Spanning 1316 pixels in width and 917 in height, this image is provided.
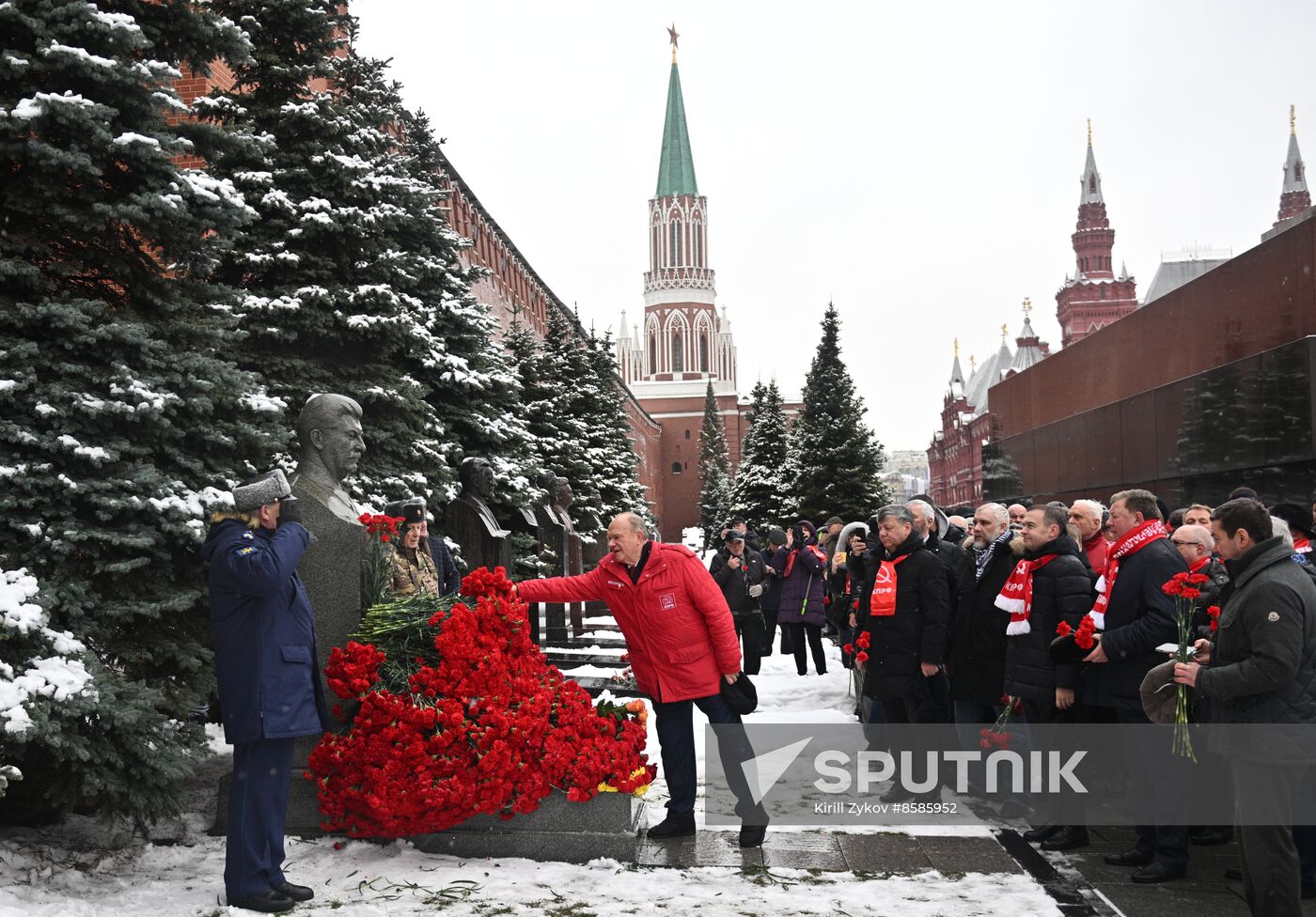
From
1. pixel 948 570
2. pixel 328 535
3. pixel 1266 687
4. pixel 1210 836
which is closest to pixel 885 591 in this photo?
pixel 948 570

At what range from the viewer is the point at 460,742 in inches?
219

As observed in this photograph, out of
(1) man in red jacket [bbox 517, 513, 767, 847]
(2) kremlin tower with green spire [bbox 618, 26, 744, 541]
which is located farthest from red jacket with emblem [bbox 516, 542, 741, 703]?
(2) kremlin tower with green spire [bbox 618, 26, 744, 541]

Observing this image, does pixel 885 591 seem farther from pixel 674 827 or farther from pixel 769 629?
pixel 769 629

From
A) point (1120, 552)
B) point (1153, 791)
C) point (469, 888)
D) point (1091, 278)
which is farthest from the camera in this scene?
point (1091, 278)

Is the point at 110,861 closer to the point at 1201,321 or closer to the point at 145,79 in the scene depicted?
the point at 145,79

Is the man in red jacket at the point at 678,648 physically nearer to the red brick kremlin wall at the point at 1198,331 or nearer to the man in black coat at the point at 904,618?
the man in black coat at the point at 904,618

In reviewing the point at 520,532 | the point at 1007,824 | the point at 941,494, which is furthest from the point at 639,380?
the point at 1007,824

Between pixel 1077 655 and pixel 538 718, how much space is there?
2.87 metres

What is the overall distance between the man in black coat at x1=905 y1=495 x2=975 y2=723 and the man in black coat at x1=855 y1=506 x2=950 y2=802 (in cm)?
15

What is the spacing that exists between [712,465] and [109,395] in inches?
3937

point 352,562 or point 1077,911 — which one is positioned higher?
point 352,562

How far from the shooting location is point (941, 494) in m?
122

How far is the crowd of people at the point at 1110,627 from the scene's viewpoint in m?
4.31

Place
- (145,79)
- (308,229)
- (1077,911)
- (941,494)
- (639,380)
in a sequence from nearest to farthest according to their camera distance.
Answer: (1077,911)
(145,79)
(308,229)
(941,494)
(639,380)
